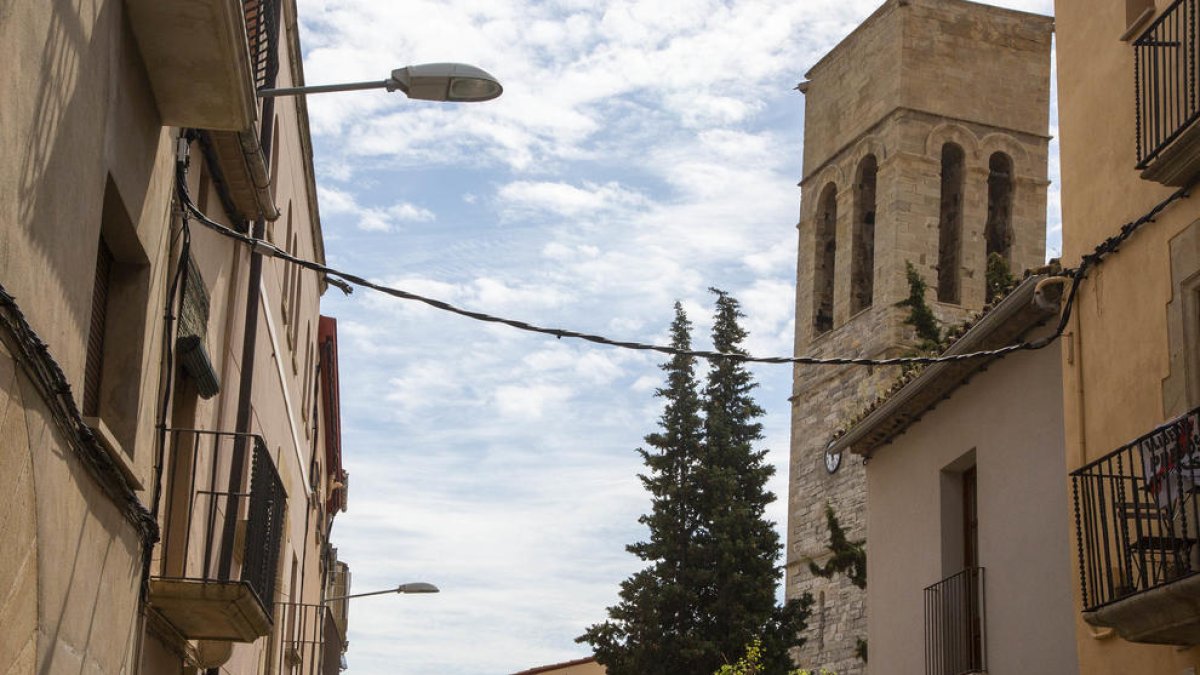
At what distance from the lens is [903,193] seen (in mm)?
39031

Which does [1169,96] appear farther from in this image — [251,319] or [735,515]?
[735,515]

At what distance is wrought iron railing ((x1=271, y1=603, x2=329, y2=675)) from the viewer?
711 inches

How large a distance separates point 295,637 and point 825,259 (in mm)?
23795

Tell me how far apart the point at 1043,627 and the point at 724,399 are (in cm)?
2526

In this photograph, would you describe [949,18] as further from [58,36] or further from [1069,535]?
[58,36]

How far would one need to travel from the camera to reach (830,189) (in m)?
42.8

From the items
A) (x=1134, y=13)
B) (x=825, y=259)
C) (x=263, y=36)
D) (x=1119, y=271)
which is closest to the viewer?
(x=1119, y=271)

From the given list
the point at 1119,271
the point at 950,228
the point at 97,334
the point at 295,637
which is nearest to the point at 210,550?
the point at 97,334

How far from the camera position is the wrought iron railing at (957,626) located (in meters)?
13.4

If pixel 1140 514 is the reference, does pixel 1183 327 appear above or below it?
above

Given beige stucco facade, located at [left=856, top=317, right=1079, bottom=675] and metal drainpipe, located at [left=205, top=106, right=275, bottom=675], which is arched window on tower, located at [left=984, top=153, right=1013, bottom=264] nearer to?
beige stucco facade, located at [left=856, top=317, right=1079, bottom=675]

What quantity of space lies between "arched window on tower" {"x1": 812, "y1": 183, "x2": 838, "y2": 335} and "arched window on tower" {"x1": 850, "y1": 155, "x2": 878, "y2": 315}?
0.84 metres

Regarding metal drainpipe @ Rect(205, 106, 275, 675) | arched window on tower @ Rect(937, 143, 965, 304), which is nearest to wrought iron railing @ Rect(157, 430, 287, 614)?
metal drainpipe @ Rect(205, 106, 275, 675)

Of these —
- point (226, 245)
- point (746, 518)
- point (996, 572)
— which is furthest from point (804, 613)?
point (226, 245)
